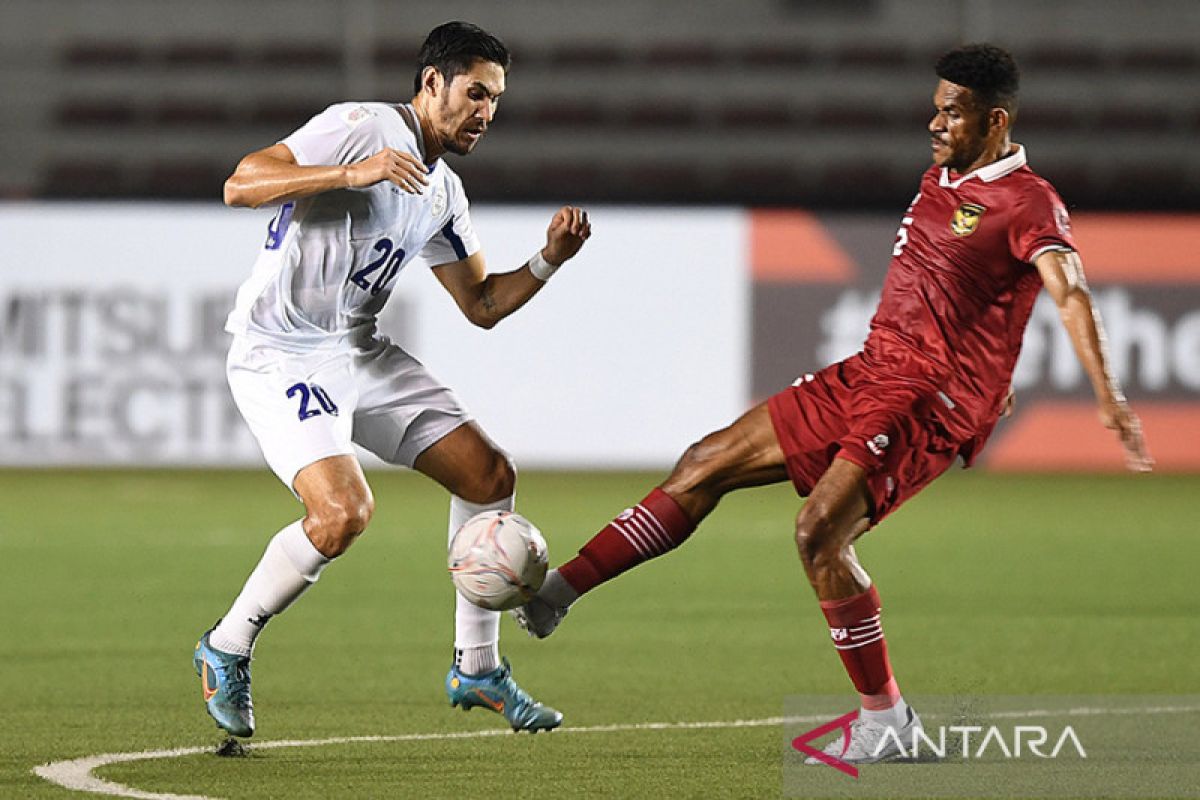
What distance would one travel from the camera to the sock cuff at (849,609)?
20.1 ft

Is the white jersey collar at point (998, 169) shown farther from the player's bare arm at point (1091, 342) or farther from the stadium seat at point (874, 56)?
the stadium seat at point (874, 56)

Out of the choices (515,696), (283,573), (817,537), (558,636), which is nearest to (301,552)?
(283,573)

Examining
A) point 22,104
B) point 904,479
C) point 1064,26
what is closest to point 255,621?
point 904,479

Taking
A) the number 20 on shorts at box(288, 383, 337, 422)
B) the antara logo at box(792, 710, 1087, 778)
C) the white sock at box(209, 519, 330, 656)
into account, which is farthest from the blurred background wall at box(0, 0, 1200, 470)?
the antara logo at box(792, 710, 1087, 778)

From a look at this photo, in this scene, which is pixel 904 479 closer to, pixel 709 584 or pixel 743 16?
pixel 709 584

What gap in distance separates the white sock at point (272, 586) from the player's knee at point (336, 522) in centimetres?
4

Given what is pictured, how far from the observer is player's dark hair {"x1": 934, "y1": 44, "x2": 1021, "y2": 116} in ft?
20.9

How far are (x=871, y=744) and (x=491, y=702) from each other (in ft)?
3.98

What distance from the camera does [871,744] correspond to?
6.11 metres

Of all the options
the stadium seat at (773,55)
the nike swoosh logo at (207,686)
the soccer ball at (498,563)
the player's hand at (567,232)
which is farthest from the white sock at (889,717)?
the stadium seat at (773,55)

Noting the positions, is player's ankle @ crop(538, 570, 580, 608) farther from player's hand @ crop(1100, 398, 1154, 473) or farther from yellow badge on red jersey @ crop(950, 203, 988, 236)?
player's hand @ crop(1100, 398, 1154, 473)

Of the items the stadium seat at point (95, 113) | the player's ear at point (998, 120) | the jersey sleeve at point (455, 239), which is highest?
the player's ear at point (998, 120)

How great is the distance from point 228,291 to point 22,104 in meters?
4.82

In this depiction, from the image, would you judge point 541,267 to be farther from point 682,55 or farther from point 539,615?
point 682,55
